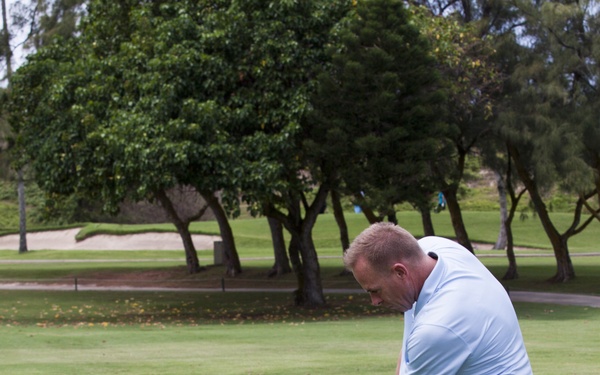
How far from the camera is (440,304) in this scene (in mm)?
3129

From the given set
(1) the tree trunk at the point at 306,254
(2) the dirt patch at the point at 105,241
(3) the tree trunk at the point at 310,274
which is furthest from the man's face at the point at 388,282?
(2) the dirt patch at the point at 105,241

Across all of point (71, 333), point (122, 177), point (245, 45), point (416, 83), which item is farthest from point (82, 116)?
point (416, 83)

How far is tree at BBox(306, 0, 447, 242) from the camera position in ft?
65.8

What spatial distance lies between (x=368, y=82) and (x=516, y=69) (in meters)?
6.70

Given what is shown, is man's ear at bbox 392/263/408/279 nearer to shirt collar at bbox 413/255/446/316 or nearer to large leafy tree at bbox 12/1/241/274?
shirt collar at bbox 413/255/446/316

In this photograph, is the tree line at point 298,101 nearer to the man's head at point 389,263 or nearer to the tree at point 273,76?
the tree at point 273,76

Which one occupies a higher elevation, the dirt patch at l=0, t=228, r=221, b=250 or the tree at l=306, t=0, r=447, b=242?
the tree at l=306, t=0, r=447, b=242

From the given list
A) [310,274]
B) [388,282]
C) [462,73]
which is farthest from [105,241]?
[388,282]

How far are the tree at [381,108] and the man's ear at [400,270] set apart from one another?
16663 millimetres

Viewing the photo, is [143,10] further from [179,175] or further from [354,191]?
[354,191]

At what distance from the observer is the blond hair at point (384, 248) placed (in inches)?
125

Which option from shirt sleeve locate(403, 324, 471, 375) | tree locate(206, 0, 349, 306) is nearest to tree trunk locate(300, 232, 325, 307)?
tree locate(206, 0, 349, 306)

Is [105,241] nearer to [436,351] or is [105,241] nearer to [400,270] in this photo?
[400,270]

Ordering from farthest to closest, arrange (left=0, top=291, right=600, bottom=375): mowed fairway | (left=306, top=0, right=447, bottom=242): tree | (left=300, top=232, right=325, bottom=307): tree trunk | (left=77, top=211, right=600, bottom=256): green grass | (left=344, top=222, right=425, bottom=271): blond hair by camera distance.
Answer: (left=77, top=211, right=600, bottom=256): green grass < (left=300, top=232, right=325, bottom=307): tree trunk < (left=306, top=0, right=447, bottom=242): tree < (left=0, top=291, right=600, bottom=375): mowed fairway < (left=344, top=222, right=425, bottom=271): blond hair
